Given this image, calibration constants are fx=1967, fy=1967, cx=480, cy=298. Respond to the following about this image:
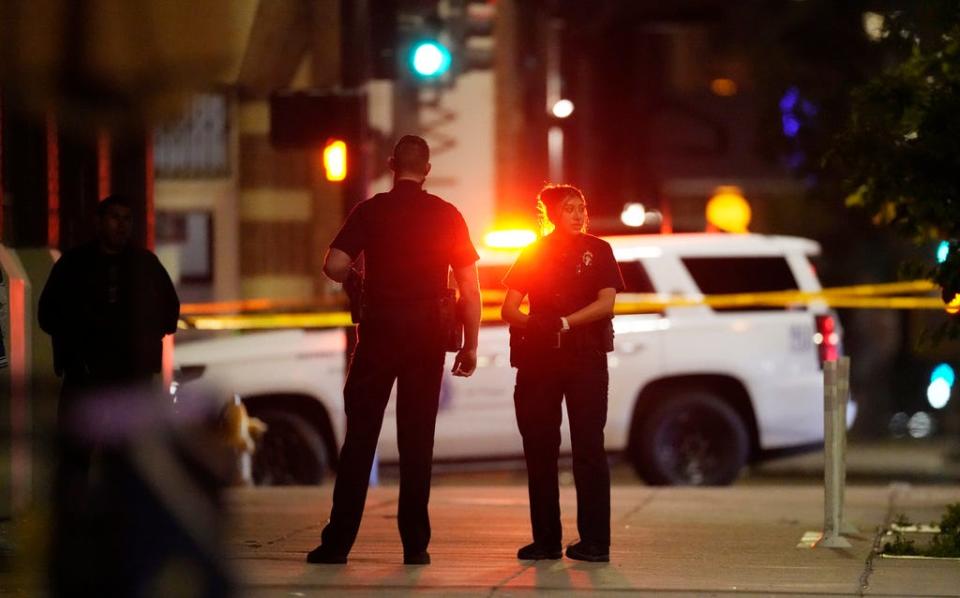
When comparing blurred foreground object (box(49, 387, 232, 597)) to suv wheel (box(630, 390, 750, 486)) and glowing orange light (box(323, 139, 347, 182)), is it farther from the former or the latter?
suv wheel (box(630, 390, 750, 486))

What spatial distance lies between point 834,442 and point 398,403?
100 inches

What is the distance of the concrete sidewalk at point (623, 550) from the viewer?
794cm

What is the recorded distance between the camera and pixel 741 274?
14.6m

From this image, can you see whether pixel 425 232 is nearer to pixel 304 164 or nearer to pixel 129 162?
pixel 129 162

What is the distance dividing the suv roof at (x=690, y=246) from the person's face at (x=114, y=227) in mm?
5303

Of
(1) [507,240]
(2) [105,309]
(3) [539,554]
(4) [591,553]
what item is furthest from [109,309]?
(1) [507,240]

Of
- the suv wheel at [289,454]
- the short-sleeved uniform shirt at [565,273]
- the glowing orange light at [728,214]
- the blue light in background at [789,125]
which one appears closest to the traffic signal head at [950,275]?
the short-sleeved uniform shirt at [565,273]

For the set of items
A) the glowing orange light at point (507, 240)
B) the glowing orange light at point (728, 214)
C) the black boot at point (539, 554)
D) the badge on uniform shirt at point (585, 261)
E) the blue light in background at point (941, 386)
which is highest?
the glowing orange light at point (728, 214)

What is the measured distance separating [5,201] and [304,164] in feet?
36.4

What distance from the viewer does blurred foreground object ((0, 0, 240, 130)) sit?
7.35m

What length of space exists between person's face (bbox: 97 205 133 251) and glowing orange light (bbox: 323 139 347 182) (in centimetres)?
480

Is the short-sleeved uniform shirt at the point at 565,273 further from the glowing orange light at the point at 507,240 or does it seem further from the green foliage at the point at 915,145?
the glowing orange light at the point at 507,240

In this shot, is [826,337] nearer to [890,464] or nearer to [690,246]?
[690,246]

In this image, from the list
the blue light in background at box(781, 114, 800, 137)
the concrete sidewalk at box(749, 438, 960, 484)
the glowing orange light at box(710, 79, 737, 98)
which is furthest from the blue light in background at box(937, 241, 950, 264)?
the glowing orange light at box(710, 79, 737, 98)
